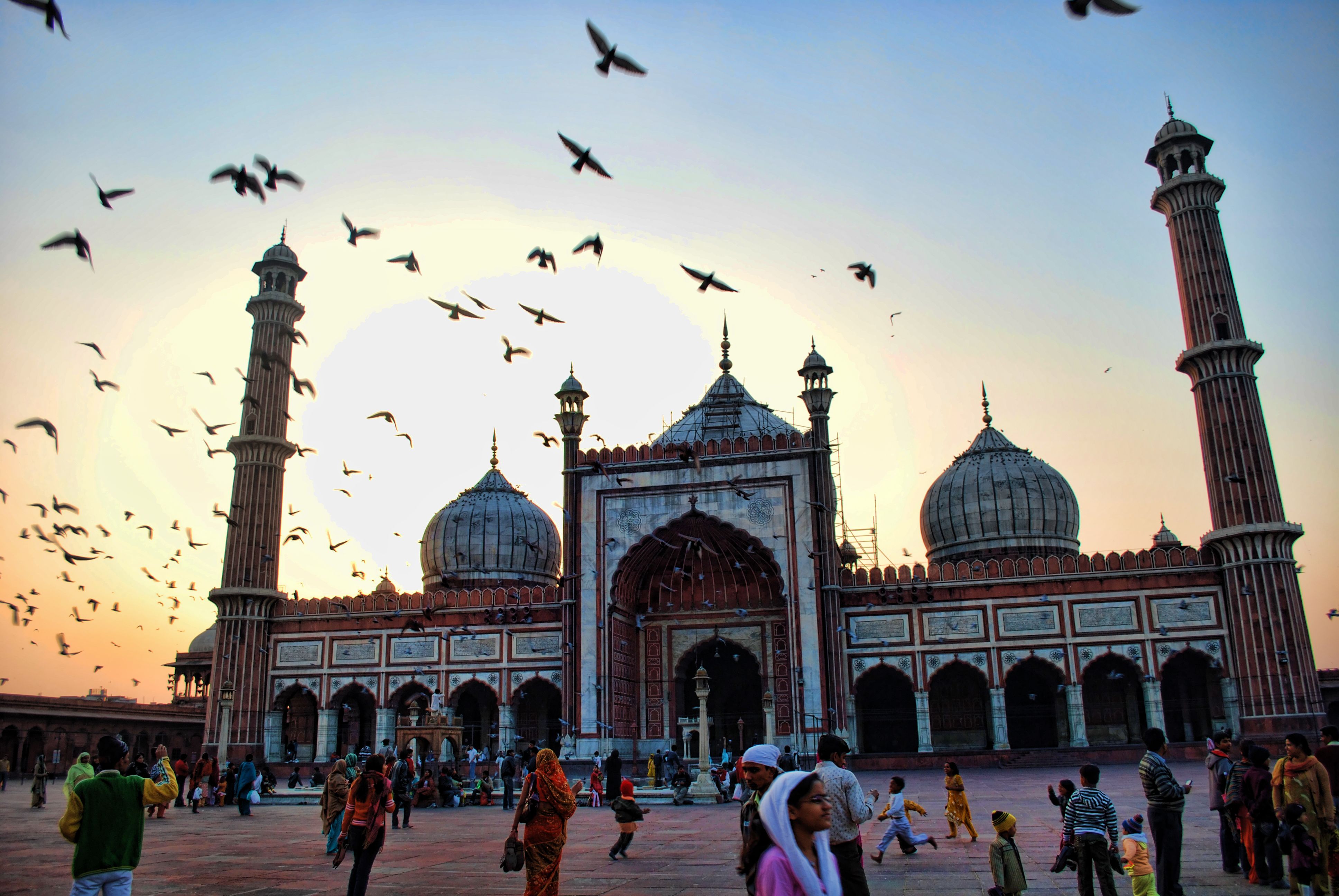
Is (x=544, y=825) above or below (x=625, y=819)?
above

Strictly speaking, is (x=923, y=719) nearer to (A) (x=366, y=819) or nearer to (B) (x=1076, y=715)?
(B) (x=1076, y=715)

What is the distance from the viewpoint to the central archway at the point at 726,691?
97.0 feet

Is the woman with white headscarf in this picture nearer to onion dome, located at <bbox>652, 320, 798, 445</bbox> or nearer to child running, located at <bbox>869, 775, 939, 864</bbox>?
child running, located at <bbox>869, 775, 939, 864</bbox>

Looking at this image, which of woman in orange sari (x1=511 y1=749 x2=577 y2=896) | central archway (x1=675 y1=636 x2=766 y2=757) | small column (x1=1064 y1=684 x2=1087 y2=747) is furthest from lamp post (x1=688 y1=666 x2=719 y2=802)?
woman in orange sari (x1=511 y1=749 x2=577 y2=896)

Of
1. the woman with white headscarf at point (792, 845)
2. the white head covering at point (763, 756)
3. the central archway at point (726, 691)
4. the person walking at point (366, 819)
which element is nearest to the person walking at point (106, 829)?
the person walking at point (366, 819)

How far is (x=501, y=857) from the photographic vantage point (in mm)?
10219

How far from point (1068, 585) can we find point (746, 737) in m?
10.5

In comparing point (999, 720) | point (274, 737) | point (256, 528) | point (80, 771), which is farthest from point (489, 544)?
point (80, 771)

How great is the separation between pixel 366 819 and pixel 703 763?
13.0 metres

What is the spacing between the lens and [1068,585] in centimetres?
2647

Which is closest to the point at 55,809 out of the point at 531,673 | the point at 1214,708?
the point at 531,673

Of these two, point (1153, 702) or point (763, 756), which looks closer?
point (763, 756)

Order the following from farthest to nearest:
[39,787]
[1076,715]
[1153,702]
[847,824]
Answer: [1076,715] → [1153,702] → [39,787] → [847,824]

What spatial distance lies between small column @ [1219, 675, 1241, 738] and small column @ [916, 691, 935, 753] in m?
7.08
